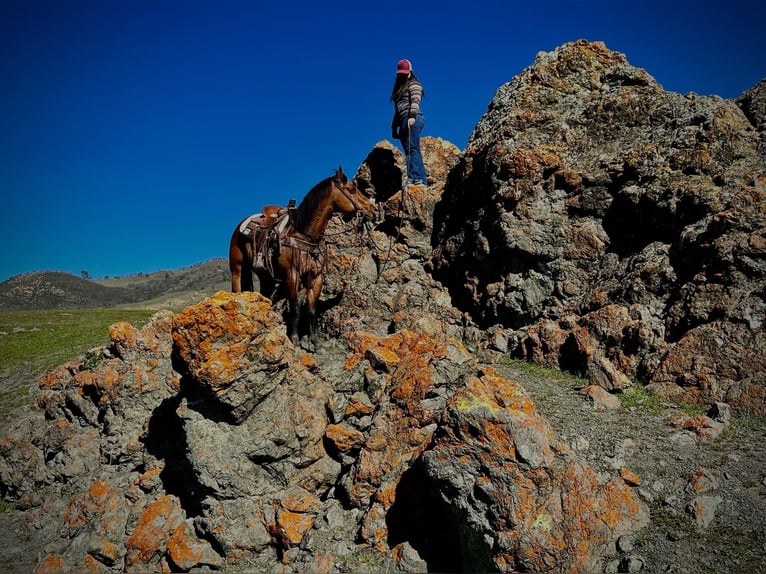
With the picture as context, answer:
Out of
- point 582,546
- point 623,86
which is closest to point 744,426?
point 582,546

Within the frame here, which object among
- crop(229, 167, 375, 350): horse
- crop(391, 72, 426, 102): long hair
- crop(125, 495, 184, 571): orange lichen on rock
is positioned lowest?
crop(125, 495, 184, 571): orange lichen on rock

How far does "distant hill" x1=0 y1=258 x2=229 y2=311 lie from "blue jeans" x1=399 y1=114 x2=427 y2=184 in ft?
165

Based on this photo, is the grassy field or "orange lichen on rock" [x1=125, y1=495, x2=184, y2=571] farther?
the grassy field

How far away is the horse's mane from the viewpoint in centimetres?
1206

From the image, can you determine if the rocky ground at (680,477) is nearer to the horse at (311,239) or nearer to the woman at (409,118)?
the horse at (311,239)

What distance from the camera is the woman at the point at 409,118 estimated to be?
1573 cm

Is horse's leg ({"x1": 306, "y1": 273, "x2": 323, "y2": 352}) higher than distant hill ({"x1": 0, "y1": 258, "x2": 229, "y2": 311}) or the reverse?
the reverse

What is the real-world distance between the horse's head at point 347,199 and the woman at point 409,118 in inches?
197

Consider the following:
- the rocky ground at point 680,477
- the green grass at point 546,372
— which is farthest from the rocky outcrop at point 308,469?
the green grass at point 546,372

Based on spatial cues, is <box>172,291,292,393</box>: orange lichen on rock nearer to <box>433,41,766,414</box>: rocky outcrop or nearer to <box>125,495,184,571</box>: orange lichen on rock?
<box>125,495,184,571</box>: orange lichen on rock

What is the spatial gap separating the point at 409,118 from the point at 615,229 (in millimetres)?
8243

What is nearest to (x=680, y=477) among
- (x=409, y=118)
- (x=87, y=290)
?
(x=409, y=118)

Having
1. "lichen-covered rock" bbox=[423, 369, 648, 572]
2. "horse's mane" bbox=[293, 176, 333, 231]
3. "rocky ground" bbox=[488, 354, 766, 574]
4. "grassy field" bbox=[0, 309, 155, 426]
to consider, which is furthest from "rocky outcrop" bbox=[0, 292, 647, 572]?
"grassy field" bbox=[0, 309, 155, 426]

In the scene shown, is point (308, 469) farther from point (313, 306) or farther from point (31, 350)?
point (31, 350)
